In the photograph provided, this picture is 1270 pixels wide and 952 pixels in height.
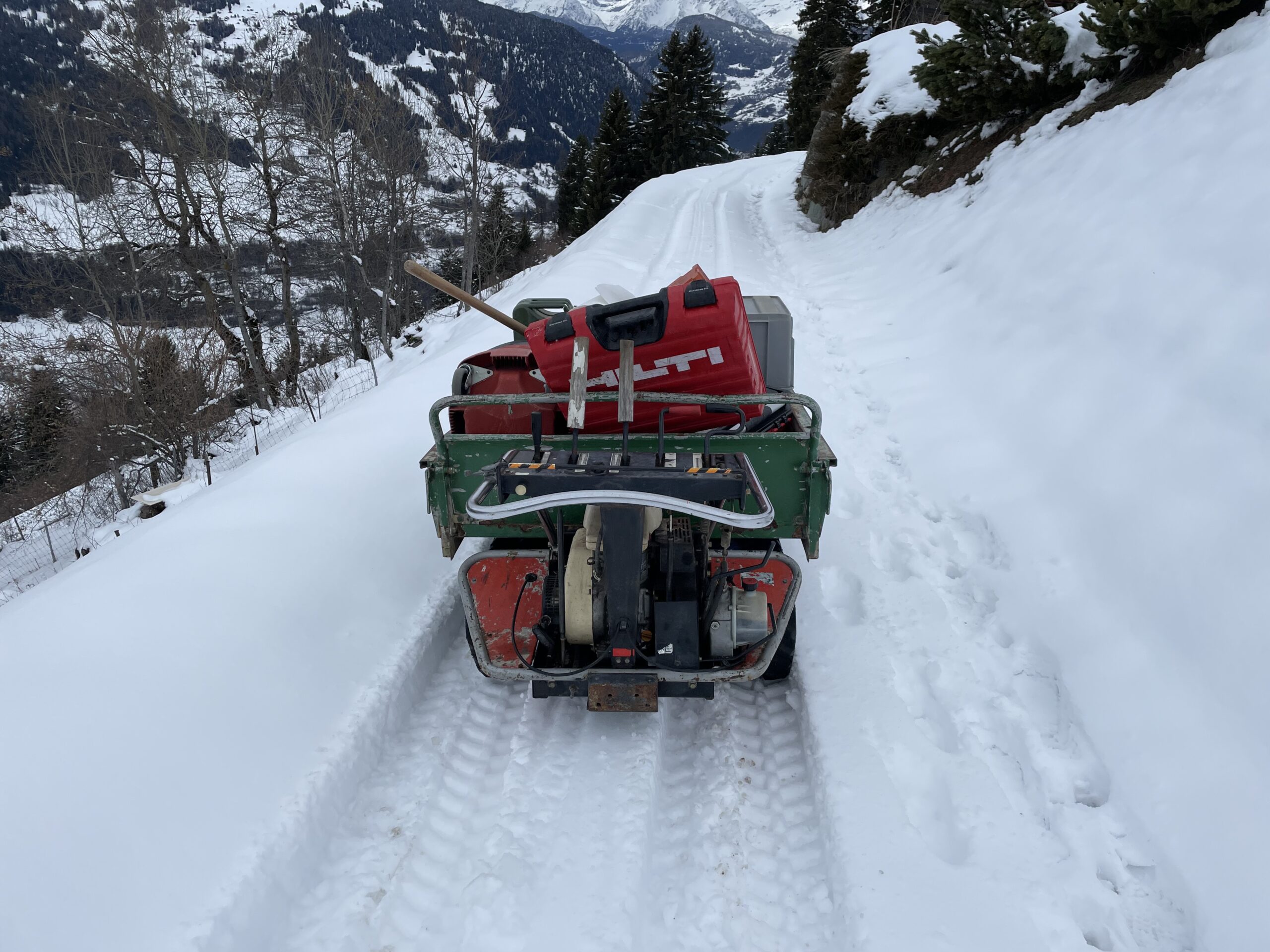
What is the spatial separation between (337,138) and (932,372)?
18.0 meters

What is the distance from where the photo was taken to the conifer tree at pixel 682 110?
33.3 m

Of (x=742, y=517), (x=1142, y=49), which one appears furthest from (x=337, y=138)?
(x=742, y=517)

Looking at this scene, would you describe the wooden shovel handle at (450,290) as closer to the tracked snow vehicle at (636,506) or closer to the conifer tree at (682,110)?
the tracked snow vehicle at (636,506)

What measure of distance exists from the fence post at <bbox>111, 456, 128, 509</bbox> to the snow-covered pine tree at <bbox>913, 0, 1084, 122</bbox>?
16.7 m

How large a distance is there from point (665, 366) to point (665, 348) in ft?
0.32

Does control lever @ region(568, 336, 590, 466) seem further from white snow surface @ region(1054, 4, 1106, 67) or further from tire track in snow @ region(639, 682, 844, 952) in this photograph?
white snow surface @ region(1054, 4, 1106, 67)

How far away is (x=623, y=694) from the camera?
2961 millimetres

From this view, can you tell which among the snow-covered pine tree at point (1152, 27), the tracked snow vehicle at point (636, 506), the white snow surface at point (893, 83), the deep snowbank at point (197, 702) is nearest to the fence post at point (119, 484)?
the deep snowbank at point (197, 702)

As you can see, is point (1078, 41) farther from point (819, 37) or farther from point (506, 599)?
point (819, 37)

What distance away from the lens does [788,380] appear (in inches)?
189

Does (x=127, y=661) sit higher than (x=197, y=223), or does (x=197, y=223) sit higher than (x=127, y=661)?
(x=197, y=223)

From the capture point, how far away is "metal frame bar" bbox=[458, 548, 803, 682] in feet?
9.58

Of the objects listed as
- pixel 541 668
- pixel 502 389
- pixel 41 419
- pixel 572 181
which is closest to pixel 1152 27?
pixel 502 389

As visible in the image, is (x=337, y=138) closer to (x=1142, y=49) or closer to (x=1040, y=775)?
(x=1142, y=49)
